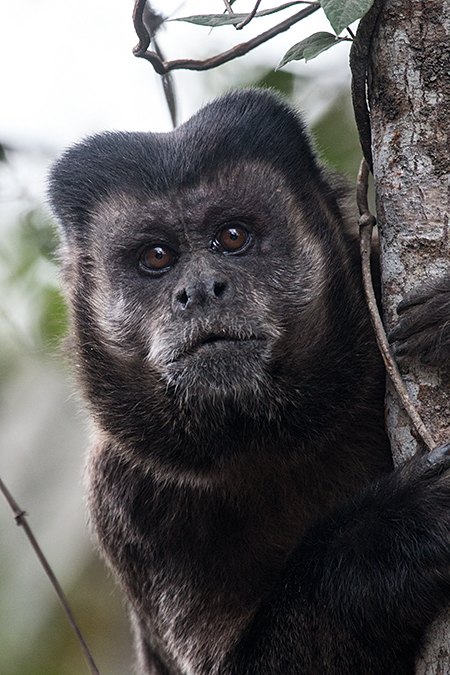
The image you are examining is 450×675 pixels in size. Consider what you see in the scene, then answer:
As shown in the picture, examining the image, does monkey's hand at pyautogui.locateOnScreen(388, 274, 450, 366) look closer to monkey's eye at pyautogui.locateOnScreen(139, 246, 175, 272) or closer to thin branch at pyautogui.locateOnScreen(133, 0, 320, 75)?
monkey's eye at pyautogui.locateOnScreen(139, 246, 175, 272)

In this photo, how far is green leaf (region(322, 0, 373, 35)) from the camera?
2561mm

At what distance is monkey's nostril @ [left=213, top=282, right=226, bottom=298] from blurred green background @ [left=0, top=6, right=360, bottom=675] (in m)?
1.41

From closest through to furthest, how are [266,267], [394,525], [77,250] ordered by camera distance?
[394,525] < [266,267] < [77,250]

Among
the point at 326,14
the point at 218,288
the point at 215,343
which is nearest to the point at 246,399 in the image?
the point at 215,343

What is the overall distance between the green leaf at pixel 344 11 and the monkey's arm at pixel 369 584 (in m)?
1.45

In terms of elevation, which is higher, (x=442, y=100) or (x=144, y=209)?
(x=144, y=209)

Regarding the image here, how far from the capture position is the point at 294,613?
3.28 metres

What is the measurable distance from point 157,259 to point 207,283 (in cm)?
41

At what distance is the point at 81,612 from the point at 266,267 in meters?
5.12

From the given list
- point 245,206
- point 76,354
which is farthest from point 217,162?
point 76,354

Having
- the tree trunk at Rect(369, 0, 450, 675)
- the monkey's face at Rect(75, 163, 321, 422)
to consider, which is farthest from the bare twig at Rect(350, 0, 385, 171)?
the monkey's face at Rect(75, 163, 321, 422)

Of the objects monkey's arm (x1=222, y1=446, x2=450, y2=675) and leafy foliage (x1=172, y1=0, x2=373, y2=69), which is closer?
leafy foliage (x1=172, y1=0, x2=373, y2=69)

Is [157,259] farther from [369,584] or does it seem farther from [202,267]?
[369,584]

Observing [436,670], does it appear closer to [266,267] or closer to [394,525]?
[394,525]
